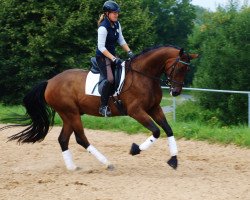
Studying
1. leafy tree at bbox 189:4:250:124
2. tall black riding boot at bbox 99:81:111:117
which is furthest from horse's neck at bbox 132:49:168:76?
leafy tree at bbox 189:4:250:124

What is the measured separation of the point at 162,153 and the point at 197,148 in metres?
0.80

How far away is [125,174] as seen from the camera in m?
8.10

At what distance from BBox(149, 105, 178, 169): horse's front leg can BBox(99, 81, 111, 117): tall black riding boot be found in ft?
2.33

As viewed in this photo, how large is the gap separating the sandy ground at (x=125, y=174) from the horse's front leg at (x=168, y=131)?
19 cm

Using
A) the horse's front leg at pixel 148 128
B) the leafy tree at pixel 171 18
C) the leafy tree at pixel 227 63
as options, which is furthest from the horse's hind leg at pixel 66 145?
the leafy tree at pixel 171 18

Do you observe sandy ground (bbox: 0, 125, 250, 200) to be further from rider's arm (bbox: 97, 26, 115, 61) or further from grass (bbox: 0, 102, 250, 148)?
rider's arm (bbox: 97, 26, 115, 61)

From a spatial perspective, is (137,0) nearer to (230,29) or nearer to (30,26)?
(30,26)

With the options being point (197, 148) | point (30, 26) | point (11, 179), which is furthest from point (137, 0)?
point (11, 179)

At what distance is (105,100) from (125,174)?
4.02ft

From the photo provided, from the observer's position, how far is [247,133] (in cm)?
1064

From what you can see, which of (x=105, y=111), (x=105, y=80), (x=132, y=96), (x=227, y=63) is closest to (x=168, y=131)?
(x=132, y=96)

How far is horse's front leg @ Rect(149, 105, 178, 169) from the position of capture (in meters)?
8.12

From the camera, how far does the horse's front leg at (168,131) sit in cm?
812

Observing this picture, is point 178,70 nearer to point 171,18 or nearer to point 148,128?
point 148,128
